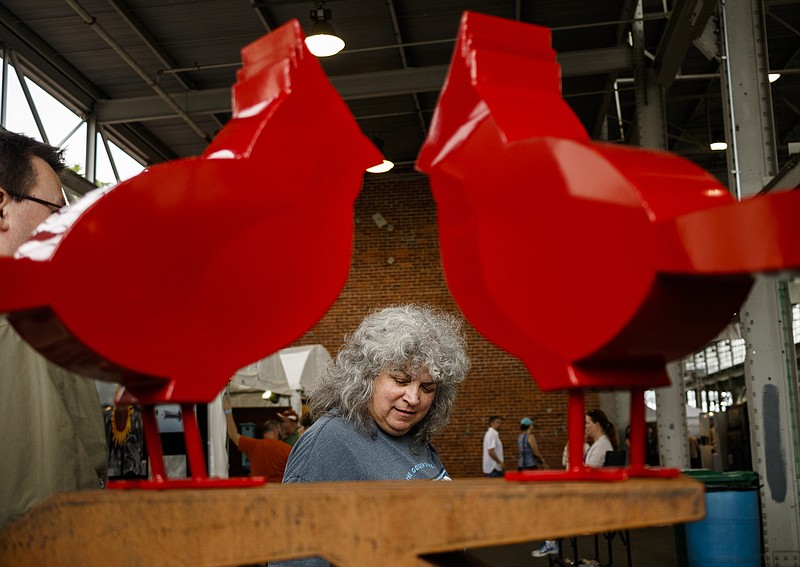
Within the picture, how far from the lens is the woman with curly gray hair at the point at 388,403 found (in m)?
1.92

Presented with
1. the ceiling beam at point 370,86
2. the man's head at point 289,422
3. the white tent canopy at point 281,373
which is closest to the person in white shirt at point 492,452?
the white tent canopy at point 281,373

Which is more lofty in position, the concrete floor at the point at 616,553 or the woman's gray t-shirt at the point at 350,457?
the woman's gray t-shirt at the point at 350,457

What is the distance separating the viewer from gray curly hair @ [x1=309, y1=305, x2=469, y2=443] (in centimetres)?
195

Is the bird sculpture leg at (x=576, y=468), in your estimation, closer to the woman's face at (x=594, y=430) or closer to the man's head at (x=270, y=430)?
the man's head at (x=270, y=430)

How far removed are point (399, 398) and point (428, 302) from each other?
1070 centimetres

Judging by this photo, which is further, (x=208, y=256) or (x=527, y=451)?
(x=527, y=451)

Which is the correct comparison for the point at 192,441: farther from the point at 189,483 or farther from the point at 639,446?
the point at 639,446

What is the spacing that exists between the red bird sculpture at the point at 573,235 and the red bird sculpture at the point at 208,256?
0.16m

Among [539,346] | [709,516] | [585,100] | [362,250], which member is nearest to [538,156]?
[539,346]

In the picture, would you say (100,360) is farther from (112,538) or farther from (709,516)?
(709,516)

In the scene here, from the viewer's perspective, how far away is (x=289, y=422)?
27.4 ft

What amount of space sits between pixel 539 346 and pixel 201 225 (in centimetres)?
40

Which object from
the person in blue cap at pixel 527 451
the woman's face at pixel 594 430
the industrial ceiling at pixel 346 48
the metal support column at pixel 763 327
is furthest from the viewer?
the person in blue cap at pixel 527 451

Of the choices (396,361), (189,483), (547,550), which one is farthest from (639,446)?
(547,550)
